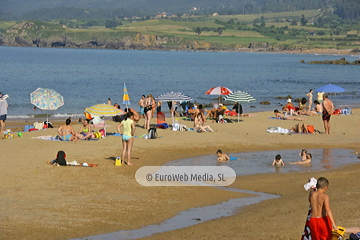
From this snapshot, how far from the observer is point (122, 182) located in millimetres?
13383

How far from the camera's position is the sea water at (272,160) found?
626 inches

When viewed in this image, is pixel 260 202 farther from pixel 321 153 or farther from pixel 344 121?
pixel 344 121

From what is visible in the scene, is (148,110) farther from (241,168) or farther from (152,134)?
(241,168)

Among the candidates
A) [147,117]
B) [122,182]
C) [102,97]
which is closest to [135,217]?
[122,182]

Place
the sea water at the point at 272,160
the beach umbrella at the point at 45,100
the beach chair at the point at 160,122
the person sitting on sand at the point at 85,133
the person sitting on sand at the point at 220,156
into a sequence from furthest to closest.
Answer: the beach chair at the point at 160,122
the beach umbrella at the point at 45,100
the person sitting on sand at the point at 85,133
the person sitting on sand at the point at 220,156
the sea water at the point at 272,160

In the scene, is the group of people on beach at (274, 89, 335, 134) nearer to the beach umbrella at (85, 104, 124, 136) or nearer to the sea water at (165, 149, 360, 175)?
the sea water at (165, 149, 360, 175)

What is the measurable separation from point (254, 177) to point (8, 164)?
6994 mm

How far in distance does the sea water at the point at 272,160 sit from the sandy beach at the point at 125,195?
0.57m

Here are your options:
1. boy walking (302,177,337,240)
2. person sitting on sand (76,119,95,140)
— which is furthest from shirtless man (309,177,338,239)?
person sitting on sand (76,119,95,140)

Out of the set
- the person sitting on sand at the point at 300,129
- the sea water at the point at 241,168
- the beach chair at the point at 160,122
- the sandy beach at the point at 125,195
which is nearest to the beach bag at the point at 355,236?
the sandy beach at the point at 125,195

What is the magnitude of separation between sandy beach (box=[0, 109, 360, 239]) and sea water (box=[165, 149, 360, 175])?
57 centimetres

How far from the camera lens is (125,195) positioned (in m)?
12.2

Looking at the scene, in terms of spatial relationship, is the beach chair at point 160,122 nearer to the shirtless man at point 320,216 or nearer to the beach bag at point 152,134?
the beach bag at point 152,134

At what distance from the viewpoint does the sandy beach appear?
32.3 feet
